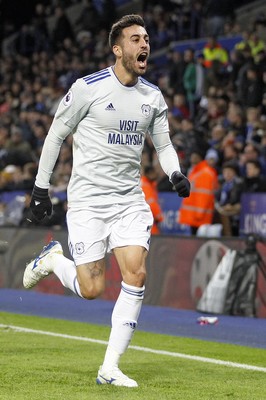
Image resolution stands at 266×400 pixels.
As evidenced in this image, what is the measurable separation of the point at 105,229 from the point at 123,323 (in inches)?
27.2

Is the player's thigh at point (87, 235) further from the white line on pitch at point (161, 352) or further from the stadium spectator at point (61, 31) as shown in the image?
the stadium spectator at point (61, 31)

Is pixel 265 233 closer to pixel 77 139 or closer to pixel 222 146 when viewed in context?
pixel 222 146

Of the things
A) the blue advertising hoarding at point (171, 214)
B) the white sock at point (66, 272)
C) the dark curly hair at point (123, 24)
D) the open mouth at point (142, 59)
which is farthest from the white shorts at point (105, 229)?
the blue advertising hoarding at point (171, 214)

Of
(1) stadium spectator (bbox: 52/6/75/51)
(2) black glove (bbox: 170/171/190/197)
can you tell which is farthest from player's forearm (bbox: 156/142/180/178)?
(1) stadium spectator (bbox: 52/6/75/51)

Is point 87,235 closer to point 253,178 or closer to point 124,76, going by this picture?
point 124,76

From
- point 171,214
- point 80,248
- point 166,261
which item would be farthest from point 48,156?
point 171,214

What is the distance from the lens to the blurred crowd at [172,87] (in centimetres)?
1661

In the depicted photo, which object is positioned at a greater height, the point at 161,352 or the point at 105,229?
the point at 105,229

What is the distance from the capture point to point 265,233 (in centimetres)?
1428

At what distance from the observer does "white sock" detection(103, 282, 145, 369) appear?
7258 mm

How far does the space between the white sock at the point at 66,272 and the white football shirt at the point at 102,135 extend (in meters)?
0.55

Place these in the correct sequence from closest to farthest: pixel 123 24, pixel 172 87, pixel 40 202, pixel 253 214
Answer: pixel 123 24
pixel 40 202
pixel 253 214
pixel 172 87

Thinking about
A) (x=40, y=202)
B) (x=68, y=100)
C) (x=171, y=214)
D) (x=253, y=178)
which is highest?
(x=68, y=100)

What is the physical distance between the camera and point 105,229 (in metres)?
7.58
